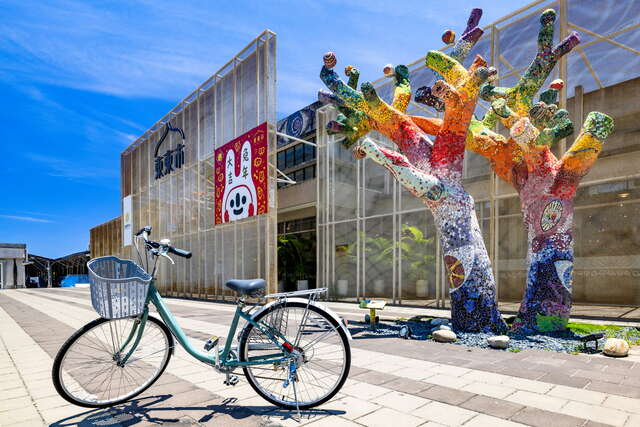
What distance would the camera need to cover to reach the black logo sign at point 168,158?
63.1 feet

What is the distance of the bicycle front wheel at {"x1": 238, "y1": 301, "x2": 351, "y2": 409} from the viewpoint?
3.04m

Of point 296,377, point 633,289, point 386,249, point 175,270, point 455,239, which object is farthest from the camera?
point 175,270

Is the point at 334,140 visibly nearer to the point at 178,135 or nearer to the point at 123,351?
the point at 178,135

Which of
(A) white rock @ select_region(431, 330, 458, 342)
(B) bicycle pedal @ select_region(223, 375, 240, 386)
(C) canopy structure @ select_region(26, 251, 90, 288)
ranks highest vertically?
(B) bicycle pedal @ select_region(223, 375, 240, 386)

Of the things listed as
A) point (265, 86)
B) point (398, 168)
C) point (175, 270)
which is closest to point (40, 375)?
point (398, 168)

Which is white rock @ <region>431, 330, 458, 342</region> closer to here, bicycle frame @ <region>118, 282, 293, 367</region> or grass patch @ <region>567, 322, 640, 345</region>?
grass patch @ <region>567, 322, 640, 345</region>

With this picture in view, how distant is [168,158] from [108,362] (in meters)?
18.4

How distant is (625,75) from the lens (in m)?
9.50

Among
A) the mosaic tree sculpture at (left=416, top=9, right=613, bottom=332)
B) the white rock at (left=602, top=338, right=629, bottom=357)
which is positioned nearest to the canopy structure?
the mosaic tree sculpture at (left=416, top=9, right=613, bottom=332)

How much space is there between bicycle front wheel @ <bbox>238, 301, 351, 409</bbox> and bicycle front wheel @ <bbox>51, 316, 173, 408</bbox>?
0.78 meters

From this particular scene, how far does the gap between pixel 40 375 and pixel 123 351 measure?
184cm

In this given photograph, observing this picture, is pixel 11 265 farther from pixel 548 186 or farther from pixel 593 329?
pixel 593 329

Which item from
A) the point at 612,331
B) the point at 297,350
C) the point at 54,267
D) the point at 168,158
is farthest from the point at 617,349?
the point at 54,267

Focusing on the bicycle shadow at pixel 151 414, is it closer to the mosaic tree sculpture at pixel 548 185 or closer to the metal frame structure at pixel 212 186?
the mosaic tree sculpture at pixel 548 185
